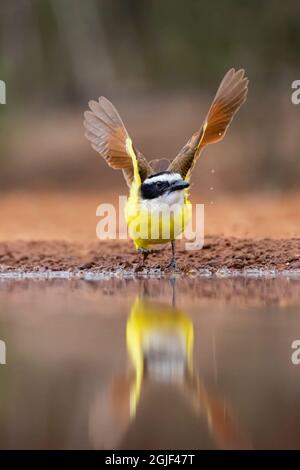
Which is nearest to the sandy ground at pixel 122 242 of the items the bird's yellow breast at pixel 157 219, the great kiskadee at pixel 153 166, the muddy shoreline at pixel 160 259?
the muddy shoreline at pixel 160 259

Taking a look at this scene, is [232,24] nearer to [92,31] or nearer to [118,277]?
[92,31]

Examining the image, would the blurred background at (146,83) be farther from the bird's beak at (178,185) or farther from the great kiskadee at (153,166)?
the bird's beak at (178,185)

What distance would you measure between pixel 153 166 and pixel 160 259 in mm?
852

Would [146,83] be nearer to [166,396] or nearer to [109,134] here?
[109,134]

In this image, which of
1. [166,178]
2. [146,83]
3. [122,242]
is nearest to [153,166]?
[166,178]

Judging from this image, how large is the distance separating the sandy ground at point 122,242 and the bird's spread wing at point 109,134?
94 centimetres

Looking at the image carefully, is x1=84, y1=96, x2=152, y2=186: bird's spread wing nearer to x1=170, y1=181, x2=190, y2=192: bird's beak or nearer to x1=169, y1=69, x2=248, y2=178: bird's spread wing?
x1=169, y1=69, x2=248, y2=178: bird's spread wing

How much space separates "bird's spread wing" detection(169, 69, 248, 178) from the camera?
8.52 metres

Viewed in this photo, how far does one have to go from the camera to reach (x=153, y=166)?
9.19 meters

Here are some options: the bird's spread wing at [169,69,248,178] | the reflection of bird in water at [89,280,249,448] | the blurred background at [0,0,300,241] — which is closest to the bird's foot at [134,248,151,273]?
the bird's spread wing at [169,69,248,178]

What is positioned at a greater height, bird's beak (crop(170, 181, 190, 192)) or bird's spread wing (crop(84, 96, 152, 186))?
bird's spread wing (crop(84, 96, 152, 186))

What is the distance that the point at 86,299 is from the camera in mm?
7391

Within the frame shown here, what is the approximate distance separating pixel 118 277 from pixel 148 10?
11.6m
